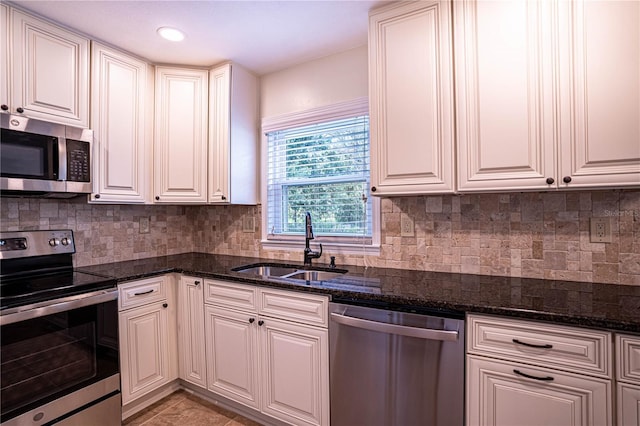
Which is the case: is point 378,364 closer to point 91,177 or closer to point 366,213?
point 366,213

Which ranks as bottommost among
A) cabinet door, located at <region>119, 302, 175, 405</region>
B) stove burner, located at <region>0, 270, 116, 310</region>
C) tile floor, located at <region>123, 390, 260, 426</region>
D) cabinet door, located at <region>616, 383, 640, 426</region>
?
tile floor, located at <region>123, 390, 260, 426</region>

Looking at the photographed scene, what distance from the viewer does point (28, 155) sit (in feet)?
5.73

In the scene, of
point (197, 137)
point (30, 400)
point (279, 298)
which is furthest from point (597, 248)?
point (30, 400)

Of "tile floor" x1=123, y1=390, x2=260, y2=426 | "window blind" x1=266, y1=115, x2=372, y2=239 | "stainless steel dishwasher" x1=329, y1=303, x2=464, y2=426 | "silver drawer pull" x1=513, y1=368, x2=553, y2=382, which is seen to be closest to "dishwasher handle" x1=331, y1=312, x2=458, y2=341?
"stainless steel dishwasher" x1=329, y1=303, x2=464, y2=426

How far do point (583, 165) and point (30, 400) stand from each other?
2.73m

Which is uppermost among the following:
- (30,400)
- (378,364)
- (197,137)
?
(197,137)

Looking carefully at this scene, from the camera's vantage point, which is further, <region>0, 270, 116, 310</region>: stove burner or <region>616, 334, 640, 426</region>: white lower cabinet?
<region>0, 270, 116, 310</region>: stove burner


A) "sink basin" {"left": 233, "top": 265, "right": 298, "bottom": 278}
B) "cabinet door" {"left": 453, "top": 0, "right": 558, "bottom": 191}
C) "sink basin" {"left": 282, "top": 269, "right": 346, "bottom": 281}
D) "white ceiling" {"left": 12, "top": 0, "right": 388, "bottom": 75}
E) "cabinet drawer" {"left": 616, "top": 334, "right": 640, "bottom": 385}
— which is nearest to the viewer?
"cabinet drawer" {"left": 616, "top": 334, "right": 640, "bottom": 385}

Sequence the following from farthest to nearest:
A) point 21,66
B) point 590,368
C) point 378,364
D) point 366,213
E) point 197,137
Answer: point 197,137, point 366,213, point 21,66, point 378,364, point 590,368

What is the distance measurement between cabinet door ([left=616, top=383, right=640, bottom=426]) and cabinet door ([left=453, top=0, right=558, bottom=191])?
31.0 inches

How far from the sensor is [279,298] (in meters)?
1.79

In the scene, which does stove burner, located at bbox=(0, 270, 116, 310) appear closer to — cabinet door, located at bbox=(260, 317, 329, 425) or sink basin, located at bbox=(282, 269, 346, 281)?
cabinet door, located at bbox=(260, 317, 329, 425)

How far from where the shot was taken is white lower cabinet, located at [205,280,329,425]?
1672 mm

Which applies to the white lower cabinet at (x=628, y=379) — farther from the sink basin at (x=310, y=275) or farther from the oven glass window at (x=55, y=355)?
the oven glass window at (x=55, y=355)
